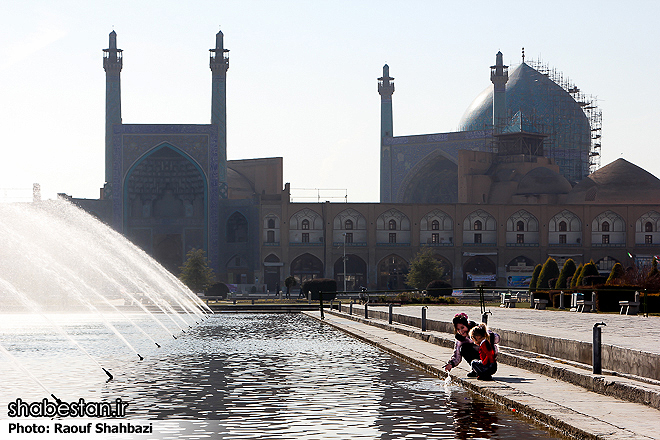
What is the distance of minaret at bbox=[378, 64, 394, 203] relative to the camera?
284ft

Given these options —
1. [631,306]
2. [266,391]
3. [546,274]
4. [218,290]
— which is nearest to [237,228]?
[218,290]

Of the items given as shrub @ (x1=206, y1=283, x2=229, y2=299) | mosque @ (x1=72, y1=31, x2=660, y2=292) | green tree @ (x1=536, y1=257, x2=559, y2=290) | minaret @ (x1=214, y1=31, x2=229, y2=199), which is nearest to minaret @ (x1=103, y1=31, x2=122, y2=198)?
mosque @ (x1=72, y1=31, x2=660, y2=292)

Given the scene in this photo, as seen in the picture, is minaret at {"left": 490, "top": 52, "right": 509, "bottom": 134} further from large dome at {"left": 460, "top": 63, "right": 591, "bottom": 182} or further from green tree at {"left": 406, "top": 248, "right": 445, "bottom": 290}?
green tree at {"left": 406, "top": 248, "right": 445, "bottom": 290}

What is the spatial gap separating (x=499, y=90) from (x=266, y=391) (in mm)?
75513

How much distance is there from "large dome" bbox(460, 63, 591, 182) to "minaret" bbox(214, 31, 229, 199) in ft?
80.4

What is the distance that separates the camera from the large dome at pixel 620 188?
74.8 meters

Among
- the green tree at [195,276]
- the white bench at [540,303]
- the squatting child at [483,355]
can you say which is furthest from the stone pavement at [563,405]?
the green tree at [195,276]

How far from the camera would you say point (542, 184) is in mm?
75688

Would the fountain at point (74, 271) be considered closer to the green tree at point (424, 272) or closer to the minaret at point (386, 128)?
the green tree at point (424, 272)

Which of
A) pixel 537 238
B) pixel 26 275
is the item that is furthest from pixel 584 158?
pixel 26 275

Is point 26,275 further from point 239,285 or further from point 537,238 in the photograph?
point 537,238

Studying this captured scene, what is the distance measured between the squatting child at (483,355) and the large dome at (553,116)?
7340cm

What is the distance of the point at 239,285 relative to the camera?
2830 inches

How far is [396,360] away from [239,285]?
2275 inches
